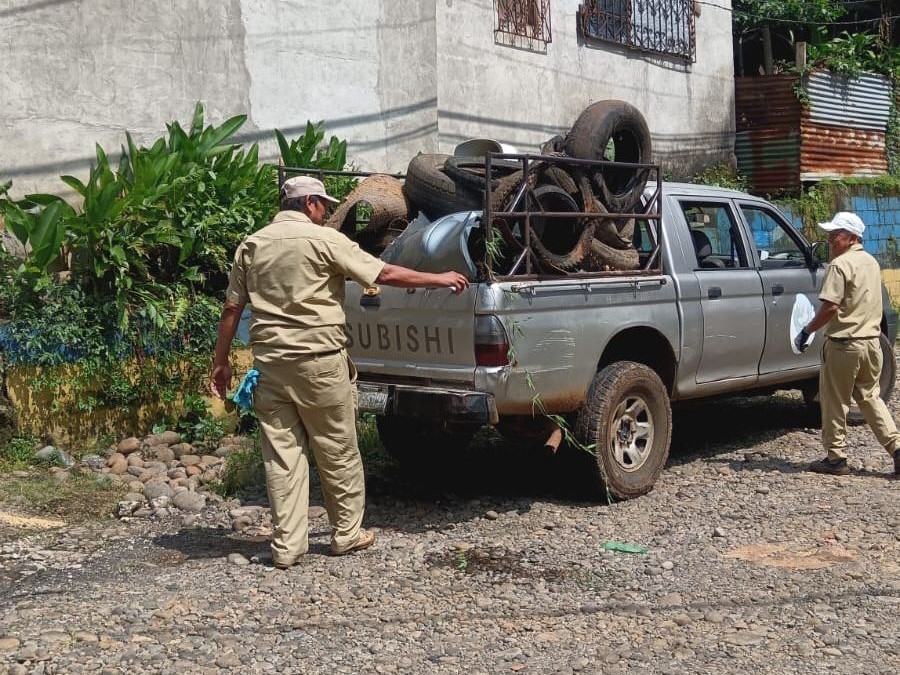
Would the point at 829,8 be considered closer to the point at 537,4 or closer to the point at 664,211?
the point at 537,4

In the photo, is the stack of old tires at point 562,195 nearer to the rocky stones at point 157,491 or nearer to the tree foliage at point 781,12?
the rocky stones at point 157,491

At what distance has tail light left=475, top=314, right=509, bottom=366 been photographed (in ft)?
17.9

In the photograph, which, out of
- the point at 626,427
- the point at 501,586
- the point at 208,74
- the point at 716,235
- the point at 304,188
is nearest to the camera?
the point at 501,586

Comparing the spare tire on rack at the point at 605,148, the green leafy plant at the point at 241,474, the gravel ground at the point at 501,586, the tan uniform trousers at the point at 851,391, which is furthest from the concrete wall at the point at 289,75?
the tan uniform trousers at the point at 851,391

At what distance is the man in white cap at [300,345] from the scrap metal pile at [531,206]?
664mm

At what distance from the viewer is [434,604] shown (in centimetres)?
458

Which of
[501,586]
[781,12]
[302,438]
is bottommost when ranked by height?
[501,586]

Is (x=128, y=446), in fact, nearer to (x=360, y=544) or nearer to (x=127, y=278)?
(x=127, y=278)

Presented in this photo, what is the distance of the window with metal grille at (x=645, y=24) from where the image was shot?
1295 centimetres

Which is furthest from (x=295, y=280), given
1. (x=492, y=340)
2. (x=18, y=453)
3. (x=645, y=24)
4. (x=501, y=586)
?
(x=645, y=24)

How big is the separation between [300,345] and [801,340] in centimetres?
352

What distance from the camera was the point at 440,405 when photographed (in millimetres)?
5527

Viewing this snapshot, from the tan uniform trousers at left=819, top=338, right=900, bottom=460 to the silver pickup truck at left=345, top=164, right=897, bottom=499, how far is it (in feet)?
1.74

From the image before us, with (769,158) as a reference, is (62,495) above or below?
below
